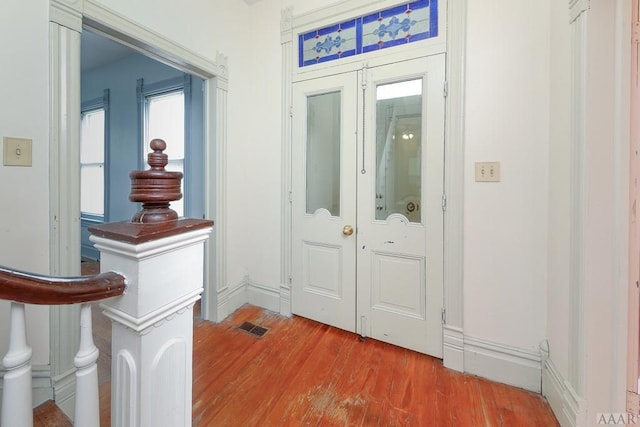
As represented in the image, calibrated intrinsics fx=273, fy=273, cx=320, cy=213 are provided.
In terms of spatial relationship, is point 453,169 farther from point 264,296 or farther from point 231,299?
point 231,299

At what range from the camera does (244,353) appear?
1.97 meters

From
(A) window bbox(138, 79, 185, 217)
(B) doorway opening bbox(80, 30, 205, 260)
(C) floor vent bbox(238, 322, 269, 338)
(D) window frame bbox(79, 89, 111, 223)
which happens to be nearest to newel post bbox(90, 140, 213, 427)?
(C) floor vent bbox(238, 322, 269, 338)

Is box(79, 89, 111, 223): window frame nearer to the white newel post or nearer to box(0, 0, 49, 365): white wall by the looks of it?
box(0, 0, 49, 365): white wall

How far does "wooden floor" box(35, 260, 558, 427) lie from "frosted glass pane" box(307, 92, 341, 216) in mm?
1100

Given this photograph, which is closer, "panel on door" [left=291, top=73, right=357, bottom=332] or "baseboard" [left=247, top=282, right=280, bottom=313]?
"panel on door" [left=291, top=73, right=357, bottom=332]

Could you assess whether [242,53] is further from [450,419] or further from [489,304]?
[450,419]

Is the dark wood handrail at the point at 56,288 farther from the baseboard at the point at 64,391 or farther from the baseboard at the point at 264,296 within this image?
the baseboard at the point at 264,296

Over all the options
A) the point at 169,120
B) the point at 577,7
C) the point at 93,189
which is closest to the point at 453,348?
the point at 577,7

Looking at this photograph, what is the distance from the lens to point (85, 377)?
0.58 m

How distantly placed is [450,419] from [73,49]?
277cm

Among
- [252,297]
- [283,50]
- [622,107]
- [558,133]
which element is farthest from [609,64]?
[252,297]

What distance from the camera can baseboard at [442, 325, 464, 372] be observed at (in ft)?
5.90

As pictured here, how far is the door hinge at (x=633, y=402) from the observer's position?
3.82 ft

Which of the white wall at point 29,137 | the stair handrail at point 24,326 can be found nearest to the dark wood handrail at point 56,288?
the stair handrail at point 24,326
